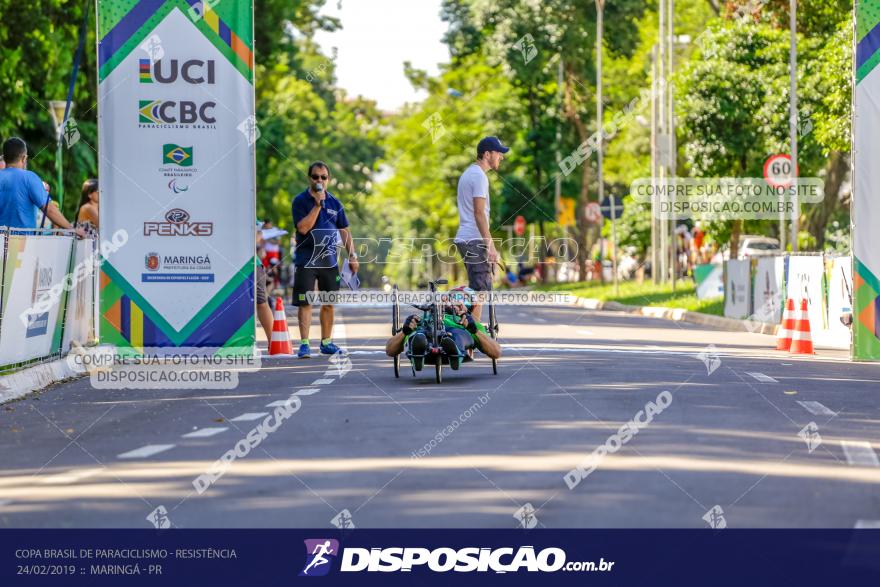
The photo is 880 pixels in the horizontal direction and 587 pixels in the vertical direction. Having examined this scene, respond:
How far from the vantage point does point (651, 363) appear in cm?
1703

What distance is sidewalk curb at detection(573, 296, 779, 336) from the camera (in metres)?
30.1

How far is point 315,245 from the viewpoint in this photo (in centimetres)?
1809

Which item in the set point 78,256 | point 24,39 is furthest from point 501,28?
point 78,256

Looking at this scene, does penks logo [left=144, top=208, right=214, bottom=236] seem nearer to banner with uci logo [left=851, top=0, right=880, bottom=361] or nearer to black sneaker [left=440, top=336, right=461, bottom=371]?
black sneaker [left=440, top=336, right=461, bottom=371]

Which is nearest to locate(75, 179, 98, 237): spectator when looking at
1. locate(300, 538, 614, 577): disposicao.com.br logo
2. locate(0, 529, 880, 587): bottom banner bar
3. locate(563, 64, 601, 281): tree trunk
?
locate(0, 529, 880, 587): bottom banner bar

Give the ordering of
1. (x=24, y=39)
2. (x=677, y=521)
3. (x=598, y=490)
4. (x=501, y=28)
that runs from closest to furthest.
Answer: (x=677, y=521)
(x=598, y=490)
(x=24, y=39)
(x=501, y=28)

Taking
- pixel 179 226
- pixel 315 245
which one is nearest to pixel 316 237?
pixel 315 245

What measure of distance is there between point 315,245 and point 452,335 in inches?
173

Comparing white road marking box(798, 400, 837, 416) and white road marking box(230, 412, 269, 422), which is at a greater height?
white road marking box(230, 412, 269, 422)

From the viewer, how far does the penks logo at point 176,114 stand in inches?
674

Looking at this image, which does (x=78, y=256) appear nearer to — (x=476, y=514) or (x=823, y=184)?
(x=476, y=514)

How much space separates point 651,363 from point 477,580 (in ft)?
36.9

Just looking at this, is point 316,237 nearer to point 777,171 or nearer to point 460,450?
point 460,450

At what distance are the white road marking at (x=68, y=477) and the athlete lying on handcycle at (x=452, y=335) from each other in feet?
17.7
